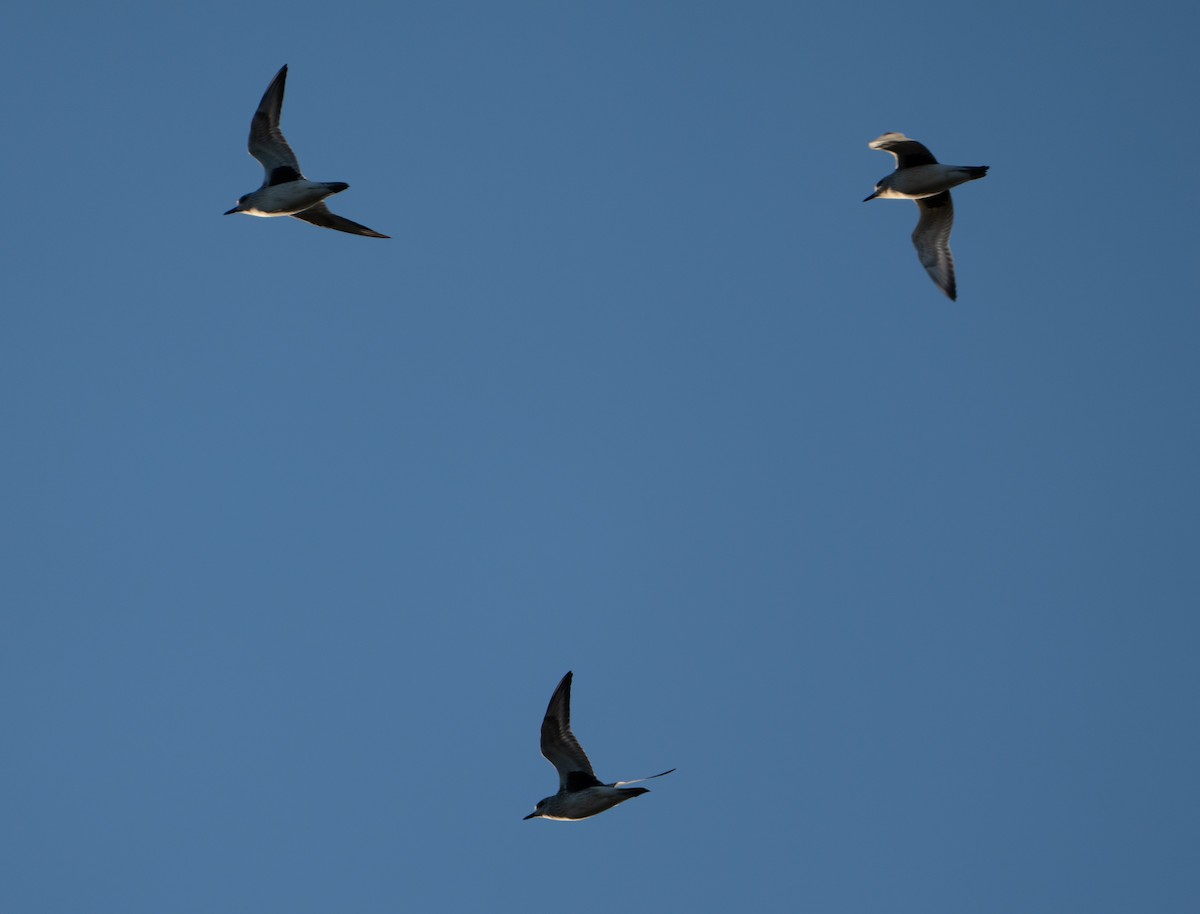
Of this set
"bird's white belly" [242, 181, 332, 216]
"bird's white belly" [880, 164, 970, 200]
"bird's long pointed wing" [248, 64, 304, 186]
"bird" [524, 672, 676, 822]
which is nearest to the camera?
"bird" [524, 672, 676, 822]

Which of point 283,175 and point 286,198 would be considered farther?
point 283,175

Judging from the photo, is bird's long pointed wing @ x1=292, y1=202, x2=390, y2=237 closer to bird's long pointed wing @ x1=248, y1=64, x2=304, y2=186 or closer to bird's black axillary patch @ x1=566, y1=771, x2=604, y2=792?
bird's long pointed wing @ x1=248, y1=64, x2=304, y2=186

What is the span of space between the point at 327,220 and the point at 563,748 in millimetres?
11054

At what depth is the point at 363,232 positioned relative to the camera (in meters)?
26.1

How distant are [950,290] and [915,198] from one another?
2.07 m

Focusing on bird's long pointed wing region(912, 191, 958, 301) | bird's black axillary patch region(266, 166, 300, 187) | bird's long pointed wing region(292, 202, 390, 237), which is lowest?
bird's long pointed wing region(912, 191, 958, 301)

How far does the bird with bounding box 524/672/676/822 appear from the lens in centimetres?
2330

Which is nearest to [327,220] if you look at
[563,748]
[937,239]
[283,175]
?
[283,175]

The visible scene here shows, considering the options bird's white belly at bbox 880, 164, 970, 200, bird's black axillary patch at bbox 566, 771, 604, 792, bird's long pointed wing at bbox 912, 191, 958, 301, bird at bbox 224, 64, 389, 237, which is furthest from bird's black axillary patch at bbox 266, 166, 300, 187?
bird's long pointed wing at bbox 912, 191, 958, 301

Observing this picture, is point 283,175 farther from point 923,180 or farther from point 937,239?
point 937,239

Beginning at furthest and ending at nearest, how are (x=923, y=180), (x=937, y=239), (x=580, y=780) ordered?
1. (x=937, y=239)
2. (x=923, y=180)
3. (x=580, y=780)

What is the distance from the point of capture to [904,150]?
25828 mm

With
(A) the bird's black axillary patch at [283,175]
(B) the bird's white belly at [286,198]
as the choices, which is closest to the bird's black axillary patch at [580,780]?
(B) the bird's white belly at [286,198]

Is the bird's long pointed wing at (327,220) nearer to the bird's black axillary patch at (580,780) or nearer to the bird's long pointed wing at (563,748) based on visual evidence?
the bird's long pointed wing at (563,748)
